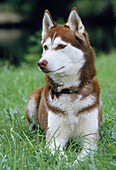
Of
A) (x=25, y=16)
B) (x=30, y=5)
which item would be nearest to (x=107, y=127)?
(x=30, y=5)

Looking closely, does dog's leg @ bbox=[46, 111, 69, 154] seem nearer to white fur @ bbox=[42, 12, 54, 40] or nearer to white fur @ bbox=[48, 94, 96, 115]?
white fur @ bbox=[48, 94, 96, 115]

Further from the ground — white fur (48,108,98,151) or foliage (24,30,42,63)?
foliage (24,30,42,63)

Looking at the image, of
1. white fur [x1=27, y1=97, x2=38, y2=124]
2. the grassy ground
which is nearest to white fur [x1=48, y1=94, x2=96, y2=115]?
the grassy ground

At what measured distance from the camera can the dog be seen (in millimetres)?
2805

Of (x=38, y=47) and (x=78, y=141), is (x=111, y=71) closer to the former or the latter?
(x=38, y=47)

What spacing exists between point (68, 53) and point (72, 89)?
0.42 metres

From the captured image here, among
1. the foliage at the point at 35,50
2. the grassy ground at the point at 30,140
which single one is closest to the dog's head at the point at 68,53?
the grassy ground at the point at 30,140

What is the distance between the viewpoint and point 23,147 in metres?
2.68

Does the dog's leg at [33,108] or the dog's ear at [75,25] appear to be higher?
the dog's ear at [75,25]

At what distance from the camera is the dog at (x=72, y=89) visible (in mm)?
2805

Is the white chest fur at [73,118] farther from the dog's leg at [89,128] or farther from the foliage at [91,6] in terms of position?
the foliage at [91,6]

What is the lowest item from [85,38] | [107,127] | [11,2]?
[107,127]

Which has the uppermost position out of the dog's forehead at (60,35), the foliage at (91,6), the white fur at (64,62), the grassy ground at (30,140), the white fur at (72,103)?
the foliage at (91,6)

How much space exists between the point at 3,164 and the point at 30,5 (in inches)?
1095
